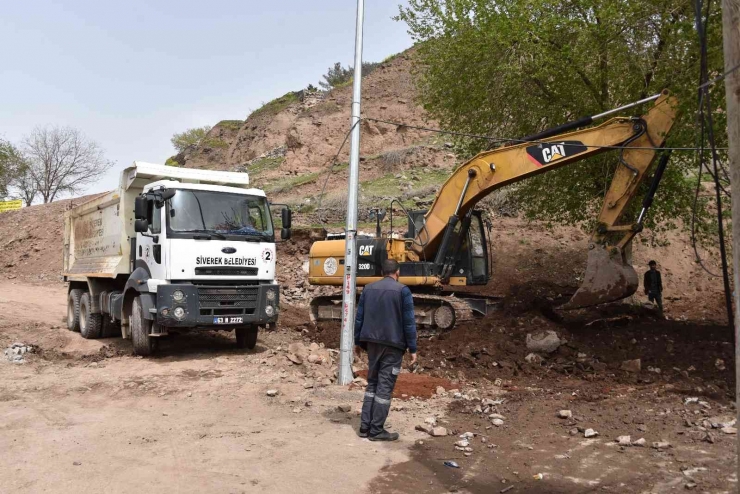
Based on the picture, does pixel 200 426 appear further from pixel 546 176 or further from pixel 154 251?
pixel 546 176

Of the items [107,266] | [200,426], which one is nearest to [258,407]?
[200,426]

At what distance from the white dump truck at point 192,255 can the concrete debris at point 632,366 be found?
5657 millimetres

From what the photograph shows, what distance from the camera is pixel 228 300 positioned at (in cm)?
1070

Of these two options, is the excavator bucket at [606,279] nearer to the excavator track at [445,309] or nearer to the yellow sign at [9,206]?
the excavator track at [445,309]

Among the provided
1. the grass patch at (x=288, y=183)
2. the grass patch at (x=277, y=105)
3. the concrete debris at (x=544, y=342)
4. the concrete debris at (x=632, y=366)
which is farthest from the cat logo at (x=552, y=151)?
the grass patch at (x=277, y=105)

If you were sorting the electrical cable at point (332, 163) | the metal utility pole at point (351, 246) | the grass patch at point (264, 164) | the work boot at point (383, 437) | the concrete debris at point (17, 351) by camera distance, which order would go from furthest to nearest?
the grass patch at point (264, 164)
the concrete debris at point (17, 351)
the electrical cable at point (332, 163)
the metal utility pole at point (351, 246)
the work boot at point (383, 437)

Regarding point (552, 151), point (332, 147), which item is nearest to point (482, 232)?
point (552, 151)

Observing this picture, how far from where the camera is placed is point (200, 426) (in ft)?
23.2

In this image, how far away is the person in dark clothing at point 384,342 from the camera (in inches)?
253

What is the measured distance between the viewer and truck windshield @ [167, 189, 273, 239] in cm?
1045

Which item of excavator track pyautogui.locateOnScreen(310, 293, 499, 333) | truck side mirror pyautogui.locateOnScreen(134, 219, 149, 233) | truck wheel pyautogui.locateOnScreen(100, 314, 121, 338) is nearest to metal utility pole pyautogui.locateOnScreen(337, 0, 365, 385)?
truck side mirror pyautogui.locateOnScreen(134, 219, 149, 233)

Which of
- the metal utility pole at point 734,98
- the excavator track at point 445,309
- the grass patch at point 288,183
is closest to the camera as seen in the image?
the metal utility pole at point 734,98

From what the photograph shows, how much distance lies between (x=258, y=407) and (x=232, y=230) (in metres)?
3.69

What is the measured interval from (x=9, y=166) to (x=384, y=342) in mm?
45363
